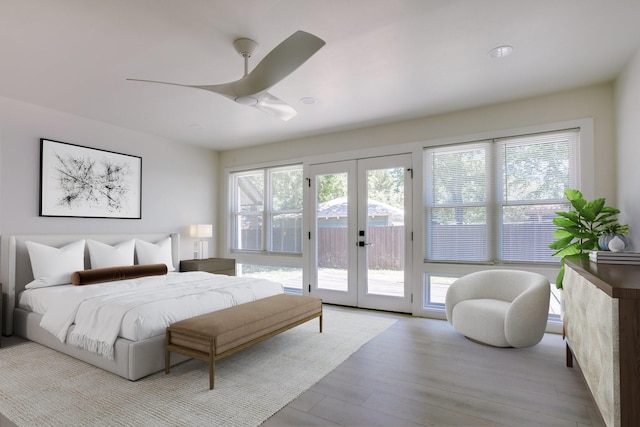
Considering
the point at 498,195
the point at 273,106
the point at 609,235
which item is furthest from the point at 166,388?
the point at 498,195

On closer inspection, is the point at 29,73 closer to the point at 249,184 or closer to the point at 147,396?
the point at 147,396

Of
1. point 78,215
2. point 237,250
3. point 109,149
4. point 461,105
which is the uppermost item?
point 461,105

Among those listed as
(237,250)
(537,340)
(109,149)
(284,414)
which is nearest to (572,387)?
(537,340)

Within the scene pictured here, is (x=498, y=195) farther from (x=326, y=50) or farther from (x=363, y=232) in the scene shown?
Result: (x=326, y=50)

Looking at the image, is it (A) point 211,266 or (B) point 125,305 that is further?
(A) point 211,266

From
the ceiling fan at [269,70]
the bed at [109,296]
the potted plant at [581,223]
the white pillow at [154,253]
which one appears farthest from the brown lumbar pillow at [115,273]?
the potted plant at [581,223]

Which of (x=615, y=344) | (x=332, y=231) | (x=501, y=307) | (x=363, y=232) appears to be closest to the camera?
(x=615, y=344)

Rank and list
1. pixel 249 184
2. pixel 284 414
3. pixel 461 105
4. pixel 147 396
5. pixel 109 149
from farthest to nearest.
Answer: pixel 249 184 → pixel 109 149 → pixel 461 105 → pixel 147 396 → pixel 284 414

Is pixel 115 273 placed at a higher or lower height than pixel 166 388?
higher

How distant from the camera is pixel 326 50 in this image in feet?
9.29

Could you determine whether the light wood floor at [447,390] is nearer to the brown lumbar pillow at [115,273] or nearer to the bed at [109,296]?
the bed at [109,296]

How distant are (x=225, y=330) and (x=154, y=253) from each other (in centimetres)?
281

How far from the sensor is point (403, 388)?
2500 mm

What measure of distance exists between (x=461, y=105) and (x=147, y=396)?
428 centimetres
